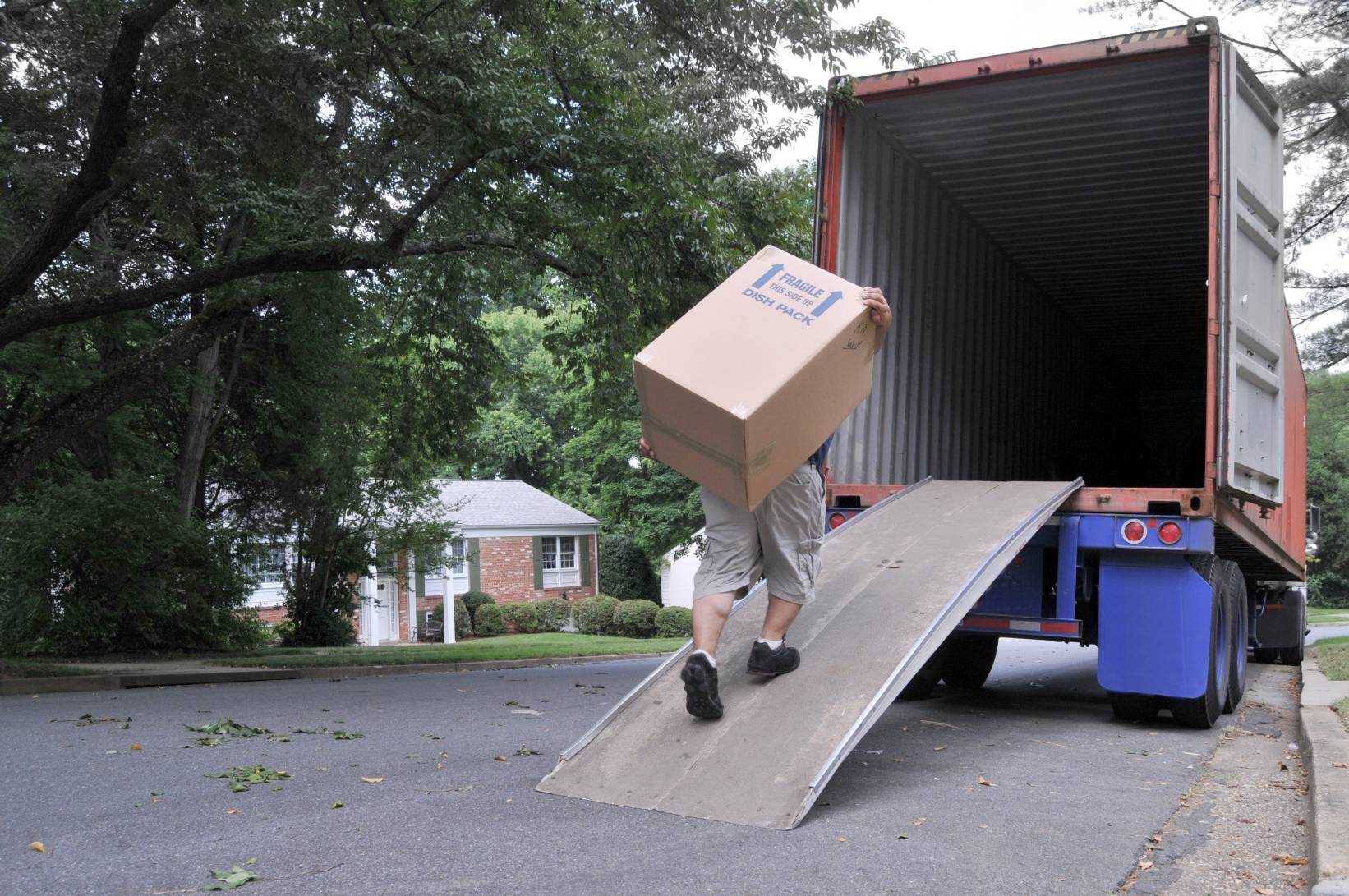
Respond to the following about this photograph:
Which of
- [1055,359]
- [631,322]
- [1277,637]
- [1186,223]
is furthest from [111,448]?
[1277,637]

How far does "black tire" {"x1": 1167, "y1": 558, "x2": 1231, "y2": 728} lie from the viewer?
6.38 m

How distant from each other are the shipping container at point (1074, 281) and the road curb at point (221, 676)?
7.12 meters

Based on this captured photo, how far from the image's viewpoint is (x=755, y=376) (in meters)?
4.60

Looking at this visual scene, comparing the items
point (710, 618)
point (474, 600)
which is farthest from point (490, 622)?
point (710, 618)

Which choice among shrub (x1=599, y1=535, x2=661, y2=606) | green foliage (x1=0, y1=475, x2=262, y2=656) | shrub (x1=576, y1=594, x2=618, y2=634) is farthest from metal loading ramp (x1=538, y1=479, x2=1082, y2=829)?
shrub (x1=599, y1=535, x2=661, y2=606)

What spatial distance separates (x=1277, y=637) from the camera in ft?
37.9

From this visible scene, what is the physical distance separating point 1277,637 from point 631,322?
7.91 m

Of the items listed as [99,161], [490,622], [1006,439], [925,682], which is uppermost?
[99,161]

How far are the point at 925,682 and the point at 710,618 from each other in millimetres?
3546

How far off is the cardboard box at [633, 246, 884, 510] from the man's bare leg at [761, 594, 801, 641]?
59 centimetres

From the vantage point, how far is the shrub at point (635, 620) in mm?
29016

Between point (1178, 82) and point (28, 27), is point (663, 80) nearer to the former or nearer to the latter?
point (28, 27)

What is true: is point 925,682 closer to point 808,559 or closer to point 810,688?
point 808,559

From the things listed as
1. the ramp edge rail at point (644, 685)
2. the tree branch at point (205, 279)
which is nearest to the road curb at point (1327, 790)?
the ramp edge rail at point (644, 685)
